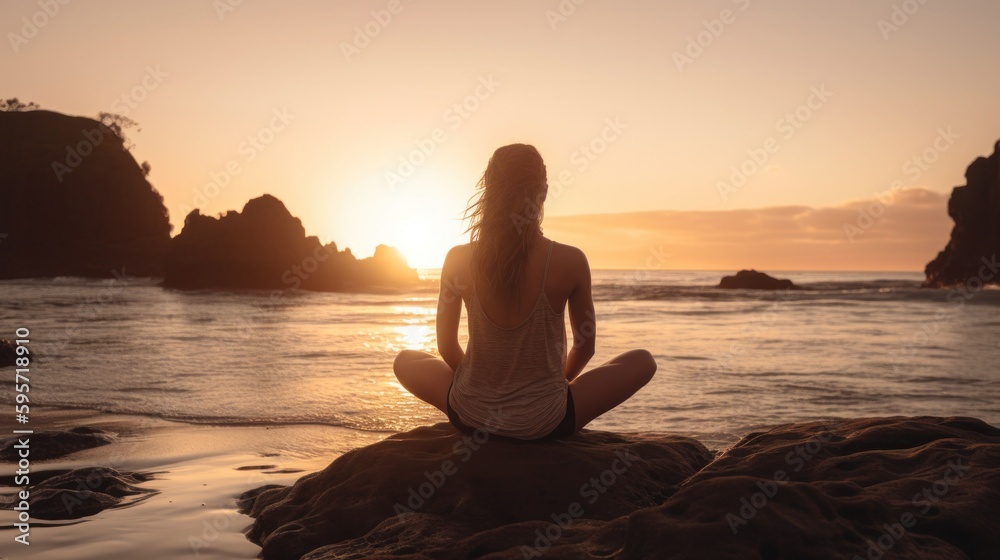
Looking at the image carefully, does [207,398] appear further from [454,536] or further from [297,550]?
[454,536]

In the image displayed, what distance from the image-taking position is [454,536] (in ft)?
9.95

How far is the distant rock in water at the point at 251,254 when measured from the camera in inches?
1944

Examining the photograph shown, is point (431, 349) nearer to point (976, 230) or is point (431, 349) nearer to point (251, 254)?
point (251, 254)

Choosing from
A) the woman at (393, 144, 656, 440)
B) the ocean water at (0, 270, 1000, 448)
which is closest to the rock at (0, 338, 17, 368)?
the ocean water at (0, 270, 1000, 448)

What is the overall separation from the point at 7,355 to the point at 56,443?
22.4 ft

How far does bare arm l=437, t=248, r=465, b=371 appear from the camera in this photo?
402cm

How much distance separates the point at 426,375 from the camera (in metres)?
4.36

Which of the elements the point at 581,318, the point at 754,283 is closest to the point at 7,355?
the point at 581,318

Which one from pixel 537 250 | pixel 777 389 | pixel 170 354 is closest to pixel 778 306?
pixel 777 389

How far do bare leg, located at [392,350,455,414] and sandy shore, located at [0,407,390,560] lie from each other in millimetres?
1233

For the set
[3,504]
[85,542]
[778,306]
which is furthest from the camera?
[778,306]

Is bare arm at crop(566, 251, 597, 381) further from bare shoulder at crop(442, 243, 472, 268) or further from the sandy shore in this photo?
the sandy shore

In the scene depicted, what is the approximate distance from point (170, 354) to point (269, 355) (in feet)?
5.62

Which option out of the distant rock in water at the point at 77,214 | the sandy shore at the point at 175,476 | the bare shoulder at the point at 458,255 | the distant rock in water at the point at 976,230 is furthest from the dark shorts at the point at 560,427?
the distant rock in water at the point at 77,214
